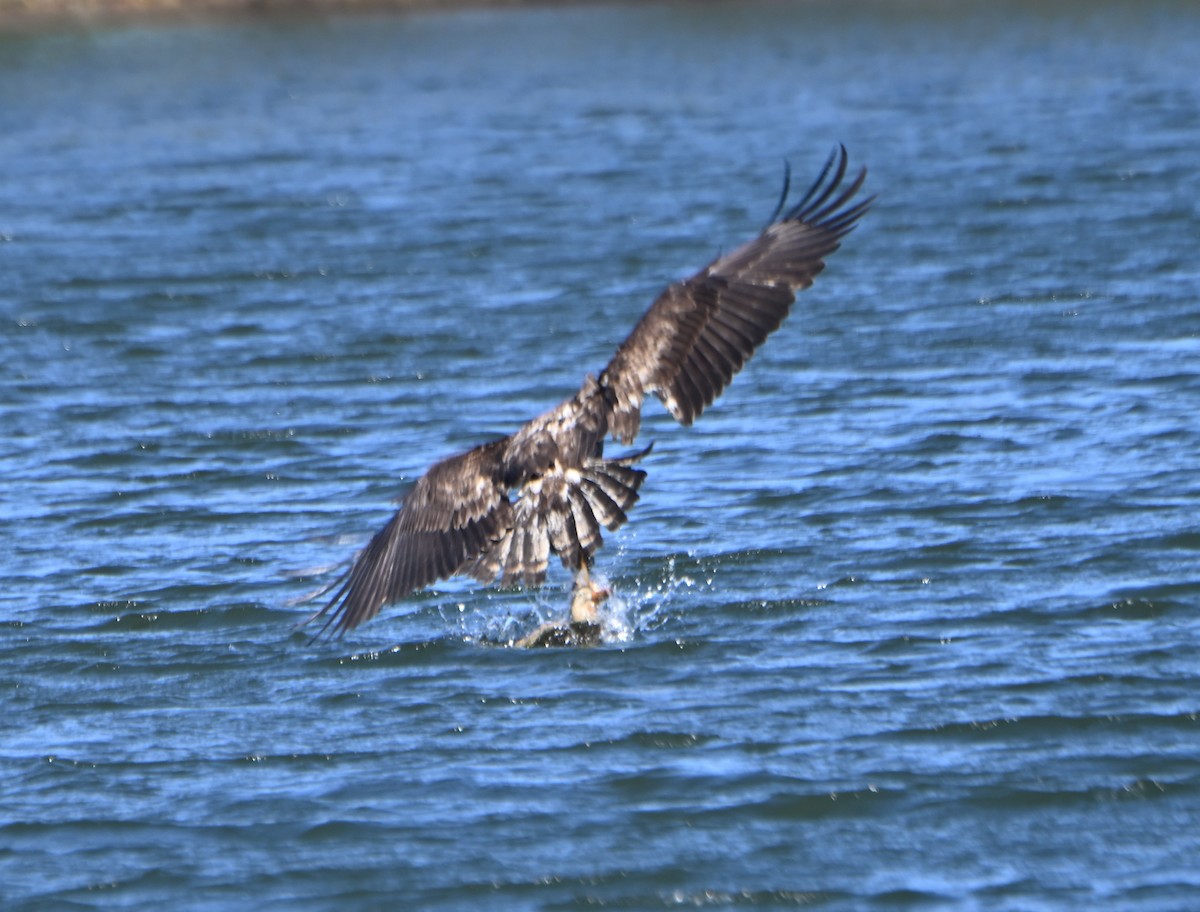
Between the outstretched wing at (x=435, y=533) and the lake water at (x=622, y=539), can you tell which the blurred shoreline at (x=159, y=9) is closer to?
the lake water at (x=622, y=539)

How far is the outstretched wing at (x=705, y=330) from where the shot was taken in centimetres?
770

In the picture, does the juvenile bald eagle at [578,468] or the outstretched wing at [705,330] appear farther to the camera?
the outstretched wing at [705,330]

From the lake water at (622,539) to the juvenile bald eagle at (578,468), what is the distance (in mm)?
338

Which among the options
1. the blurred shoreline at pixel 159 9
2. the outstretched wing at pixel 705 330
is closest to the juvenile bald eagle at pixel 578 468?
the outstretched wing at pixel 705 330

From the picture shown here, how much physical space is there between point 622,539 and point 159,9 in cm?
3048

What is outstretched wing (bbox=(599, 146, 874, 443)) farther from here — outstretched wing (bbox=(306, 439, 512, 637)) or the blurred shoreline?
the blurred shoreline

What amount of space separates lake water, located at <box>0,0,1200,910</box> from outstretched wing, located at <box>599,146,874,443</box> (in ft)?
2.63

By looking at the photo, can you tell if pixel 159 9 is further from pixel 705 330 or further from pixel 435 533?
pixel 435 533

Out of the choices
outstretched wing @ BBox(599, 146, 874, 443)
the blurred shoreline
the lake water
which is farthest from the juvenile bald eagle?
the blurred shoreline

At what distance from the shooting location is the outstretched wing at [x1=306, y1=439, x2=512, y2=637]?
734 cm

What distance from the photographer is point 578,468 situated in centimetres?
763

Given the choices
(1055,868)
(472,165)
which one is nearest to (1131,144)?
(472,165)

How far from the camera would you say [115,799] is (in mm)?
6434

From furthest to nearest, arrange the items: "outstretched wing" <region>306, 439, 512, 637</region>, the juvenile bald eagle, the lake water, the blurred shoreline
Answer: the blurred shoreline, the juvenile bald eagle, "outstretched wing" <region>306, 439, 512, 637</region>, the lake water
